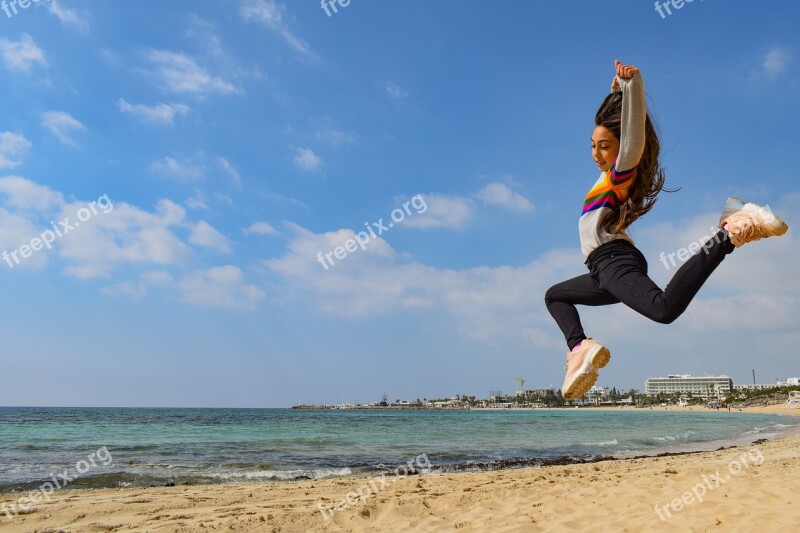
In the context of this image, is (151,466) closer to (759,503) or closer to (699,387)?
(759,503)

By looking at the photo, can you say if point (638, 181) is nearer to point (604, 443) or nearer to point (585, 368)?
point (585, 368)

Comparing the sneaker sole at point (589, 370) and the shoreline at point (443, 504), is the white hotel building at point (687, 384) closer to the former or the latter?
the shoreline at point (443, 504)

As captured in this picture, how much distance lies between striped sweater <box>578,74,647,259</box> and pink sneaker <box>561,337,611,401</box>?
51 centimetres

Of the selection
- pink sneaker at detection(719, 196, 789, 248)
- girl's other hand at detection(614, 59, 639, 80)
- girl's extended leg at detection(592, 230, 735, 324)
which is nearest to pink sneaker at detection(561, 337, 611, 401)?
girl's extended leg at detection(592, 230, 735, 324)

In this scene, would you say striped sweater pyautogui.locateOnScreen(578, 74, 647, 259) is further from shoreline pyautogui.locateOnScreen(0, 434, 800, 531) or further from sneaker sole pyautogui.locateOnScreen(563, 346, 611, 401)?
shoreline pyautogui.locateOnScreen(0, 434, 800, 531)

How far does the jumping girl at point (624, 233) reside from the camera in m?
2.46

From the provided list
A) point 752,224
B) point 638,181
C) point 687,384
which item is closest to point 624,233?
point 638,181

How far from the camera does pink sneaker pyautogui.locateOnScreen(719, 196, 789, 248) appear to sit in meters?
2.32

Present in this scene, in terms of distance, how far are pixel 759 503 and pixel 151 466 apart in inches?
566

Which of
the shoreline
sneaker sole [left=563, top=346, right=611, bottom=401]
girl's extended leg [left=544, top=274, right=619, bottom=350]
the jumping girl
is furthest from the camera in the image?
the shoreline

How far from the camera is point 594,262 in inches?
111

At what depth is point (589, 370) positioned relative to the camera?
2.64 metres

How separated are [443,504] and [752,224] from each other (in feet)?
23.7

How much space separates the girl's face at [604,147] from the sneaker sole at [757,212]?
58 cm
